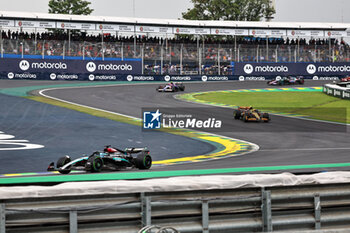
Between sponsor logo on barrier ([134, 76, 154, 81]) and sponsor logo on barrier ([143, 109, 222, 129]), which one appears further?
sponsor logo on barrier ([134, 76, 154, 81])

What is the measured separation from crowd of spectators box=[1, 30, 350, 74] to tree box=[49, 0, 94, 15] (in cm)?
2856

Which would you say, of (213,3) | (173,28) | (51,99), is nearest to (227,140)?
(51,99)

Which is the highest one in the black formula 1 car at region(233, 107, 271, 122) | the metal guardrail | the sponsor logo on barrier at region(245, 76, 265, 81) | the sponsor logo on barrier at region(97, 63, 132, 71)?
the sponsor logo on barrier at region(97, 63, 132, 71)

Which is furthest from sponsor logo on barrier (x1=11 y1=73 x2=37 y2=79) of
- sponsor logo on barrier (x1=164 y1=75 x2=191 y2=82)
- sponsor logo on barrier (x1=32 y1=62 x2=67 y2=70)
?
sponsor logo on barrier (x1=164 y1=75 x2=191 y2=82)

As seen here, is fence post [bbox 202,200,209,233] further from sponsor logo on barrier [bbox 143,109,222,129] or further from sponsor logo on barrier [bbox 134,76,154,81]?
sponsor logo on barrier [bbox 134,76,154,81]

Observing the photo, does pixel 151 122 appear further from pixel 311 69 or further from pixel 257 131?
pixel 311 69

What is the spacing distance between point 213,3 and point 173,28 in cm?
3594

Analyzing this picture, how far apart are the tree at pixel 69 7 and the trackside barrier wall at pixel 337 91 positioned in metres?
53.9

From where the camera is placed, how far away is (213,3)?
93.9 m

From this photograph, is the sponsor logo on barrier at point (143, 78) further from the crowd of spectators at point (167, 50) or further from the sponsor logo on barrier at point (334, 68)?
the sponsor logo on barrier at point (334, 68)

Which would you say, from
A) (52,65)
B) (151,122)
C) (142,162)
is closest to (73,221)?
(142,162)

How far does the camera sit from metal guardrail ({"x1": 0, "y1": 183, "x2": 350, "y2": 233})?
186 inches

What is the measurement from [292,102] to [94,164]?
27714mm

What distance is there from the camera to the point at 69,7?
8681cm
